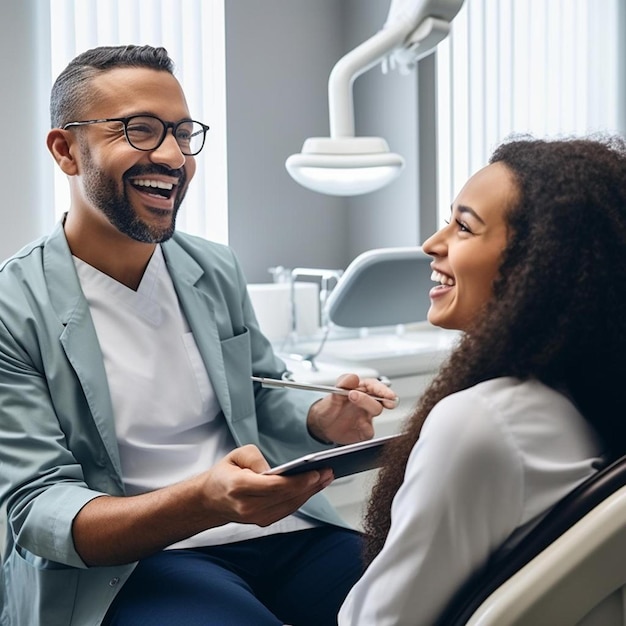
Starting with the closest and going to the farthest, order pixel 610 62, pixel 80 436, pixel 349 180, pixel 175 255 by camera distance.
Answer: pixel 80 436
pixel 175 255
pixel 349 180
pixel 610 62

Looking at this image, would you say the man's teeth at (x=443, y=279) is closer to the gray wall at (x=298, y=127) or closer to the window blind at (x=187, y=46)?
the window blind at (x=187, y=46)

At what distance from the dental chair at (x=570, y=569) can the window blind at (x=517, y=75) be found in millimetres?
2521

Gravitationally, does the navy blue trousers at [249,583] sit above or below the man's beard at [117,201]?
below

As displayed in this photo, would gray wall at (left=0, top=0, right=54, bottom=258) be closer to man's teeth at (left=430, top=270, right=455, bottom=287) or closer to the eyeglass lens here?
the eyeglass lens

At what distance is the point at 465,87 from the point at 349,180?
1406 mm

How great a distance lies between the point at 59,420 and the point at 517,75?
2680mm

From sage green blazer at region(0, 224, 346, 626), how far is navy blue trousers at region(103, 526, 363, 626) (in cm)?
4

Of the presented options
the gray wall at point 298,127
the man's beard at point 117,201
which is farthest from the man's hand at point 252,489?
the gray wall at point 298,127

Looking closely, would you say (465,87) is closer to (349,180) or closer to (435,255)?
(349,180)

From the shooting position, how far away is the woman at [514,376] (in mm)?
765

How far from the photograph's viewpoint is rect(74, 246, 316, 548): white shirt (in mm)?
1356

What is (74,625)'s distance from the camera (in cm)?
121

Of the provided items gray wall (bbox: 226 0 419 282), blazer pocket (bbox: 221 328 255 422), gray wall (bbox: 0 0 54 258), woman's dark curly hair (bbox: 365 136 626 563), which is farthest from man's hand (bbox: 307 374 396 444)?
gray wall (bbox: 226 0 419 282)

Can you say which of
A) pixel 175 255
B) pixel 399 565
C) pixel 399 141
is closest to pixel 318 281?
pixel 399 141
